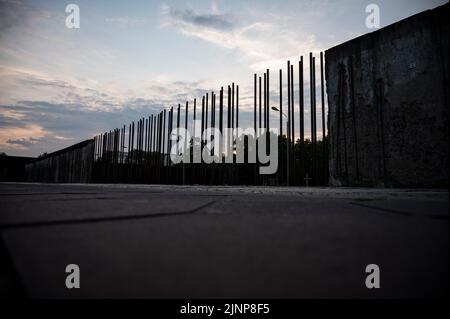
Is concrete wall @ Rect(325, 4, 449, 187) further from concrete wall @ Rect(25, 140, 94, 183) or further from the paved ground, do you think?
concrete wall @ Rect(25, 140, 94, 183)

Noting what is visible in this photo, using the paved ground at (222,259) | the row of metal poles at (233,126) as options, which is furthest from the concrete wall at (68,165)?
the paved ground at (222,259)

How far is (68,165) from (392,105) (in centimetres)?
1797

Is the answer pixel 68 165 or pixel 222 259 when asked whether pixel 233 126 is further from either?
pixel 68 165

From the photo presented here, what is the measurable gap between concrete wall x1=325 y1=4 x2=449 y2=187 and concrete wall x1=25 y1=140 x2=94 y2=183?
12.3 metres

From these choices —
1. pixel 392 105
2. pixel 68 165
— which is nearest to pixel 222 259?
pixel 392 105

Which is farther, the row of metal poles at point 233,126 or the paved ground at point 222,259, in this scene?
the row of metal poles at point 233,126

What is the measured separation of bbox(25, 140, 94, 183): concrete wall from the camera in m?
13.6

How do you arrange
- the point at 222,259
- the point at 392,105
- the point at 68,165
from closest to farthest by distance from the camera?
the point at 222,259, the point at 392,105, the point at 68,165

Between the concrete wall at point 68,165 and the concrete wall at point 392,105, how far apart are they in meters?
12.3

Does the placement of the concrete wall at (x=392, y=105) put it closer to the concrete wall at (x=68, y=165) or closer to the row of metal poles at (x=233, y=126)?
the row of metal poles at (x=233, y=126)

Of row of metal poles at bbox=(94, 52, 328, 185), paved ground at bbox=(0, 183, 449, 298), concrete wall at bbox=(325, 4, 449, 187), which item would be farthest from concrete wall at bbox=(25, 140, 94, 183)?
paved ground at bbox=(0, 183, 449, 298)

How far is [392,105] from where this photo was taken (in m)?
3.76

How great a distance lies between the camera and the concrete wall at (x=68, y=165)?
1355 centimetres
